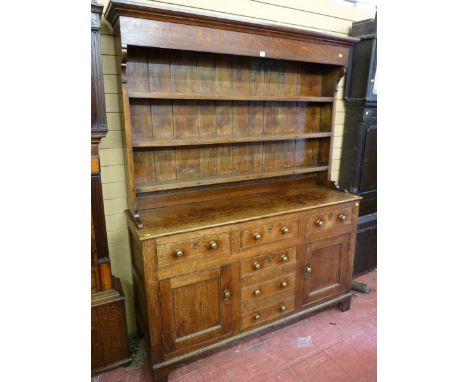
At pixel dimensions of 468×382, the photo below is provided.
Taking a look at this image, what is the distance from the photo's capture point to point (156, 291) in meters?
1.61

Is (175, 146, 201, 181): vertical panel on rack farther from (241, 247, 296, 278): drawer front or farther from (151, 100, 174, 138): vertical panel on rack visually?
(241, 247, 296, 278): drawer front

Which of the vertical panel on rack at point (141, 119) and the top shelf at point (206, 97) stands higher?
the top shelf at point (206, 97)

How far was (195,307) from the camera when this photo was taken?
175 cm

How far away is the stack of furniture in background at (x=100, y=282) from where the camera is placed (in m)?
1.43

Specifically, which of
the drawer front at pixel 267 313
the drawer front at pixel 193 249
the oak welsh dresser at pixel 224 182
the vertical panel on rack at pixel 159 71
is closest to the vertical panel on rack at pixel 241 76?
the oak welsh dresser at pixel 224 182

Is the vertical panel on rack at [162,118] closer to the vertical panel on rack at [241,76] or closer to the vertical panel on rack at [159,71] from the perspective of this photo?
the vertical panel on rack at [159,71]

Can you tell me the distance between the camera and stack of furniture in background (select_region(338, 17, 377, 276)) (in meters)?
2.39

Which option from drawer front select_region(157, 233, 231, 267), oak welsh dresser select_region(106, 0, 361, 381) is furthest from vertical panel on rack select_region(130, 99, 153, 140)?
drawer front select_region(157, 233, 231, 267)

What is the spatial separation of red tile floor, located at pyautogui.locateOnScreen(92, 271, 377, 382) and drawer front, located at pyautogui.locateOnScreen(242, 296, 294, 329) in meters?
0.21

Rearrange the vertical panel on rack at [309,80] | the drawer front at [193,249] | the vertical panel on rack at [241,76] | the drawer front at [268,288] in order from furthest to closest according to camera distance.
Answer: the vertical panel on rack at [309,80] → the vertical panel on rack at [241,76] → the drawer front at [268,288] → the drawer front at [193,249]

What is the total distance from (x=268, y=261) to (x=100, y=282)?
101cm

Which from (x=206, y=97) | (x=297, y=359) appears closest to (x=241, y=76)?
(x=206, y=97)

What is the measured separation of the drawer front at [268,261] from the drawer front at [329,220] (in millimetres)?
205
